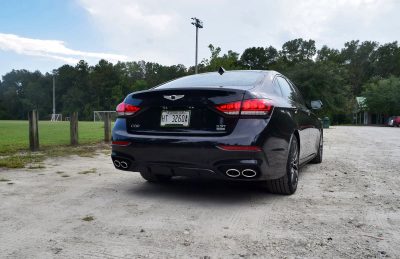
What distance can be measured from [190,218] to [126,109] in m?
1.52

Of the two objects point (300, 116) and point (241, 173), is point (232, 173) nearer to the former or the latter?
point (241, 173)

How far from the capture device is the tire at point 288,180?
445 centimetres

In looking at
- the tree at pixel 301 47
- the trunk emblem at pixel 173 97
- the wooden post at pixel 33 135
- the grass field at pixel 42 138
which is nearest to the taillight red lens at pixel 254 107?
the trunk emblem at pixel 173 97

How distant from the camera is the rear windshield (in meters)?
4.38

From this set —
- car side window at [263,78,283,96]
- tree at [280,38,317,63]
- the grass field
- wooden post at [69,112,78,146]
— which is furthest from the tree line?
car side window at [263,78,283,96]

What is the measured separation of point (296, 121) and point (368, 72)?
104m

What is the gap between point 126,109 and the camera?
14.5 ft

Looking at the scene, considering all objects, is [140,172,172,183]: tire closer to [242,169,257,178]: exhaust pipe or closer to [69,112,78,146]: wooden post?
[242,169,257,178]: exhaust pipe

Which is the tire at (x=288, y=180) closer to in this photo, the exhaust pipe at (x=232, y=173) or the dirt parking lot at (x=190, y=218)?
the dirt parking lot at (x=190, y=218)

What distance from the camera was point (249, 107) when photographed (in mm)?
3891

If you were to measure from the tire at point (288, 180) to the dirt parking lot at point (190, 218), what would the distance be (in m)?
0.11

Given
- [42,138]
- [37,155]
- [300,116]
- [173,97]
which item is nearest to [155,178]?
[173,97]

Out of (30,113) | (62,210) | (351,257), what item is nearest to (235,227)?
(351,257)

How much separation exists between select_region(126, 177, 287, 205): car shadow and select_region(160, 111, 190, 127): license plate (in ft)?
2.69
